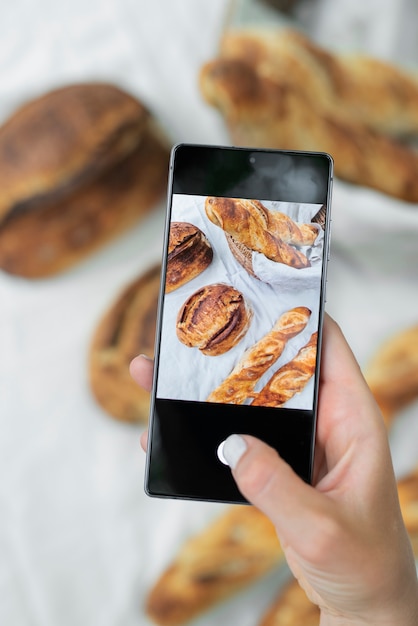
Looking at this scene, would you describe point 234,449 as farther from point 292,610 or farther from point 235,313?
point 292,610

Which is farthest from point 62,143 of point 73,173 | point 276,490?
point 276,490

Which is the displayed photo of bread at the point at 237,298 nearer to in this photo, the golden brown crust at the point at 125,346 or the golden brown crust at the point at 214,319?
the golden brown crust at the point at 214,319

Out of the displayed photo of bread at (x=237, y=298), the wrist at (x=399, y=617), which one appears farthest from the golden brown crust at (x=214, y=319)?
the wrist at (x=399, y=617)

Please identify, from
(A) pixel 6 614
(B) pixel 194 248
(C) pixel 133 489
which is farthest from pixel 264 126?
(A) pixel 6 614

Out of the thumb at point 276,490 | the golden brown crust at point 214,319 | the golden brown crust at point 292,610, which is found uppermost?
the golden brown crust at point 214,319

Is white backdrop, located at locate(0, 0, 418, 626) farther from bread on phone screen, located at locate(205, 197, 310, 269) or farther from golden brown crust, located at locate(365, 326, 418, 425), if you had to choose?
bread on phone screen, located at locate(205, 197, 310, 269)

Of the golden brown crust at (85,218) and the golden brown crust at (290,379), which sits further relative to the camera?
the golden brown crust at (85,218)
